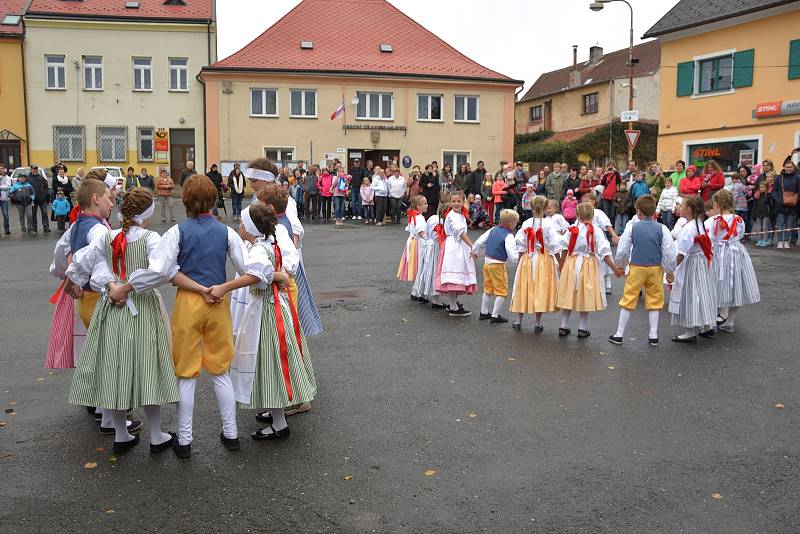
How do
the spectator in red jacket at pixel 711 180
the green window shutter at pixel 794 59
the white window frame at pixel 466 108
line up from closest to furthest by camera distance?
the spectator in red jacket at pixel 711 180 → the green window shutter at pixel 794 59 → the white window frame at pixel 466 108

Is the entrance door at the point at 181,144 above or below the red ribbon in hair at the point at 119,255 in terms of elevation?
above

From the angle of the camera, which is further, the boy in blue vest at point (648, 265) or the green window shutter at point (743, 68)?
the green window shutter at point (743, 68)

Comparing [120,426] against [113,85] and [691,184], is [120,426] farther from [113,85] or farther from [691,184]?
[113,85]

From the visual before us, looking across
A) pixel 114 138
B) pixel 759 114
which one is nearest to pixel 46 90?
pixel 114 138

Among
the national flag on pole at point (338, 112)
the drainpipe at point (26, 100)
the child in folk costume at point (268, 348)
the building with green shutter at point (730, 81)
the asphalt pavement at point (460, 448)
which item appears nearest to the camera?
the asphalt pavement at point (460, 448)

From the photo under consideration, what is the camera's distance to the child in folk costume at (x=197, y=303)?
5090 millimetres

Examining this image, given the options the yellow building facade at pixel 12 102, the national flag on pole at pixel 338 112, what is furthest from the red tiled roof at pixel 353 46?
the yellow building facade at pixel 12 102

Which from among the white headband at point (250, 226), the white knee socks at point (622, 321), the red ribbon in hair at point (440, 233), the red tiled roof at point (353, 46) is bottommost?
the white knee socks at point (622, 321)

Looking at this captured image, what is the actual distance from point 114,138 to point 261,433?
1575 inches

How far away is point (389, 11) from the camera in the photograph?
47.3 m

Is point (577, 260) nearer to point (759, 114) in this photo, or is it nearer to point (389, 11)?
point (759, 114)

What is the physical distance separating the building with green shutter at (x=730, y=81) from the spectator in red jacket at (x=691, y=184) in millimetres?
10462

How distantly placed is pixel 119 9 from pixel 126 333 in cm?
4239

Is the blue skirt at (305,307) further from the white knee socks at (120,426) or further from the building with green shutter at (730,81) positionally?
the building with green shutter at (730,81)
